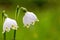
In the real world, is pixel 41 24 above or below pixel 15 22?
above

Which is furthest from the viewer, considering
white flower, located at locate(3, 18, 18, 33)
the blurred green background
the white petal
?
the blurred green background

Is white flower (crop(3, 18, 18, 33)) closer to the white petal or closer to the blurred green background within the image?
the white petal

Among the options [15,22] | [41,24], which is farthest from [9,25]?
[41,24]

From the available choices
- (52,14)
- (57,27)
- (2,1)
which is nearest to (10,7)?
(2,1)

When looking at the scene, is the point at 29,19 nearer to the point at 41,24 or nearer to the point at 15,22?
the point at 15,22

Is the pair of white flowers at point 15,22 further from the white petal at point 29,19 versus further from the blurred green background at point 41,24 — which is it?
the blurred green background at point 41,24

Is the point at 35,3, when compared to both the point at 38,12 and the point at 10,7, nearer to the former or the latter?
the point at 10,7

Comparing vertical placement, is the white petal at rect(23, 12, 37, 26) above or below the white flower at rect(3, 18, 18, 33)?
above

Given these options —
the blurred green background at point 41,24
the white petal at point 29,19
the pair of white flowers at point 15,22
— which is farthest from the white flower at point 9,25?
the blurred green background at point 41,24

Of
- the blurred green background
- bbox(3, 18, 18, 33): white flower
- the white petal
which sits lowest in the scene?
bbox(3, 18, 18, 33): white flower

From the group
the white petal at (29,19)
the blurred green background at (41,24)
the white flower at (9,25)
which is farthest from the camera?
the blurred green background at (41,24)

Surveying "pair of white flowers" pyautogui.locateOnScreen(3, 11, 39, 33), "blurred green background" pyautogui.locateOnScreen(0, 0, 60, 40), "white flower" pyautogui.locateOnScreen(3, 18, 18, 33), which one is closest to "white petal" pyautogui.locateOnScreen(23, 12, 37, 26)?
"pair of white flowers" pyautogui.locateOnScreen(3, 11, 39, 33)

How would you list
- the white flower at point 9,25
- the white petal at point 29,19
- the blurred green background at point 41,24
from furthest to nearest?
the blurred green background at point 41,24 < the white petal at point 29,19 < the white flower at point 9,25
